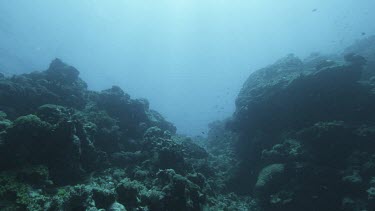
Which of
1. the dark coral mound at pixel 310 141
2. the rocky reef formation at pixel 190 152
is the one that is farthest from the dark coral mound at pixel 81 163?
the dark coral mound at pixel 310 141

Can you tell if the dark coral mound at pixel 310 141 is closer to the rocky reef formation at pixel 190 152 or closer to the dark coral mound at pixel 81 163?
the rocky reef formation at pixel 190 152

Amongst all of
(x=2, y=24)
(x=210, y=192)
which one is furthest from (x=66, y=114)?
(x=2, y=24)

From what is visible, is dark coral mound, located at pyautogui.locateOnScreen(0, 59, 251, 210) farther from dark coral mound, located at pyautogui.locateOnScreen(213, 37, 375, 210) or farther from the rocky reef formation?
dark coral mound, located at pyautogui.locateOnScreen(213, 37, 375, 210)

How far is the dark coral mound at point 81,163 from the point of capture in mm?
13148

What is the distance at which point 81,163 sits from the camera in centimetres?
1788

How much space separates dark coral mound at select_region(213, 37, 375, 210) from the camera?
60.8 feet

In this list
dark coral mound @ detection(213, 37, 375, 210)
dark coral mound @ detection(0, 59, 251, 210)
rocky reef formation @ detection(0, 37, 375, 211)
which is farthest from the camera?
dark coral mound @ detection(213, 37, 375, 210)

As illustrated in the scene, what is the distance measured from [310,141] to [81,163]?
1533 cm

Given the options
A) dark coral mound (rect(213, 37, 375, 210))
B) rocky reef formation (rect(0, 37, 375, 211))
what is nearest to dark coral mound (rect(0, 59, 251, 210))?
rocky reef formation (rect(0, 37, 375, 211))

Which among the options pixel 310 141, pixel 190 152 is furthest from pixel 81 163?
pixel 310 141

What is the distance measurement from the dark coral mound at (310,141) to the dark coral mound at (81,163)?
12.3ft

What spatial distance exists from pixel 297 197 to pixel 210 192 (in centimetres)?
572

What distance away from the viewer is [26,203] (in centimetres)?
1220

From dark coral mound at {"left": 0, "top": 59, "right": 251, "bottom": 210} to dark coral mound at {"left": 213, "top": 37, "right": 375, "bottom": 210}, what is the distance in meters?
3.76
